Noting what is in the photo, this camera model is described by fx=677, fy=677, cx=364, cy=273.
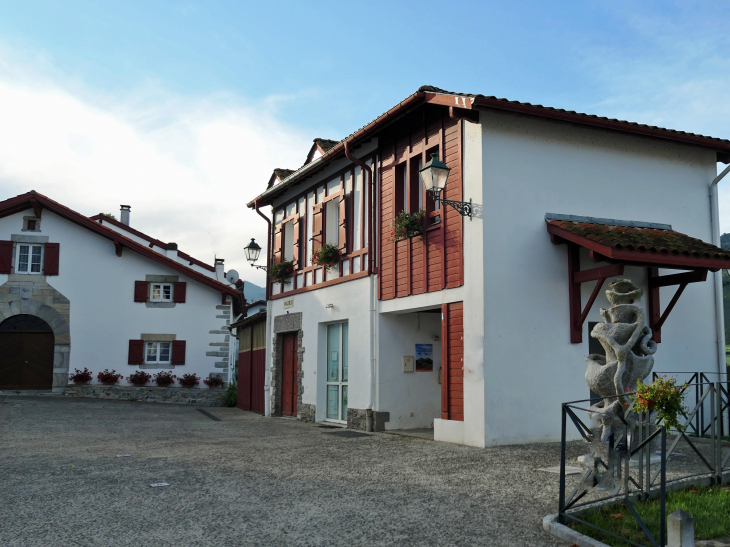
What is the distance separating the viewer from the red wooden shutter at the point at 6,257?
2147cm

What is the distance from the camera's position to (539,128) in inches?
390

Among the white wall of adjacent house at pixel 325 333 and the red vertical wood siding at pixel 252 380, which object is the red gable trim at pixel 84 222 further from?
the white wall of adjacent house at pixel 325 333

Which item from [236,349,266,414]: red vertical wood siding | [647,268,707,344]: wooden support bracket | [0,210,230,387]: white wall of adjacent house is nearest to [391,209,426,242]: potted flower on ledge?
[647,268,707,344]: wooden support bracket

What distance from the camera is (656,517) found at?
4512mm

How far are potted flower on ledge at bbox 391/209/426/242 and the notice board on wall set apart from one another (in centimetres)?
231

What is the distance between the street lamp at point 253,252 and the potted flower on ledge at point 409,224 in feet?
23.1

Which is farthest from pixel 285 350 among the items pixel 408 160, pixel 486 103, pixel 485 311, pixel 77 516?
pixel 77 516

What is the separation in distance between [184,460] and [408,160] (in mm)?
5923

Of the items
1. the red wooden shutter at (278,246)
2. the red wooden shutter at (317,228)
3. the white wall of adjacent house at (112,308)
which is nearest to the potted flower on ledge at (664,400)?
the red wooden shutter at (317,228)

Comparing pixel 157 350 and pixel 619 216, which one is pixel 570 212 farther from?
pixel 157 350

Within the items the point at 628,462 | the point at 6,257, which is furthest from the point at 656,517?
the point at 6,257

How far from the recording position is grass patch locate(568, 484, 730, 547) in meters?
4.29

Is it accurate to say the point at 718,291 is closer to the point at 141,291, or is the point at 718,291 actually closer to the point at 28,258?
the point at 141,291

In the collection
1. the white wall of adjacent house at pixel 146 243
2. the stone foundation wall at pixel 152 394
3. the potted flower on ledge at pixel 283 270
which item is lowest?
the stone foundation wall at pixel 152 394
